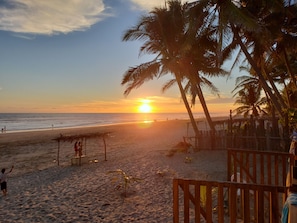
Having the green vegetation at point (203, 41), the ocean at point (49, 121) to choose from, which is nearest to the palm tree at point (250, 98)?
the green vegetation at point (203, 41)

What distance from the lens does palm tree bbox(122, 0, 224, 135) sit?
15.8 meters

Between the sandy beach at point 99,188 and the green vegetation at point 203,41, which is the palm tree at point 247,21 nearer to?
the green vegetation at point 203,41

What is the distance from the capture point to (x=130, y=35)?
16.9 metres

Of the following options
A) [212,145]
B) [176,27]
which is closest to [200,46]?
[176,27]

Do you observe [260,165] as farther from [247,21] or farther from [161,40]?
[161,40]

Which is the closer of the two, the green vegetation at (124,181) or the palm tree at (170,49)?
the green vegetation at (124,181)

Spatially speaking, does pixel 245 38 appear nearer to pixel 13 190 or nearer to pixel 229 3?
pixel 229 3

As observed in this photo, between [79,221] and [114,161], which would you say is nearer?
[79,221]

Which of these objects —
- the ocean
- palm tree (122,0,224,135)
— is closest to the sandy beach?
palm tree (122,0,224,135)

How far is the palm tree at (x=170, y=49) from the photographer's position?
1580 cm

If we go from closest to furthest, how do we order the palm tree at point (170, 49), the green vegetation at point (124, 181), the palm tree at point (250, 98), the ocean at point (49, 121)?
the green vegetation at point (124, 181), the palm tree at point (170, 49), the palm tree at point (250, 98), the ocean at point (49, 121)

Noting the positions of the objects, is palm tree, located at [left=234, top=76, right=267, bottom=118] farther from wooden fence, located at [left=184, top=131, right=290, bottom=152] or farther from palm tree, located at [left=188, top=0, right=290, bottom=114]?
wooden fence, located at [left=184, top=131, right=290, bottom=152]

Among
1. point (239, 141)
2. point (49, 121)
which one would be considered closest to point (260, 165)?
point (239, 141)

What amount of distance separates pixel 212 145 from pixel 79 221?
10138mm
